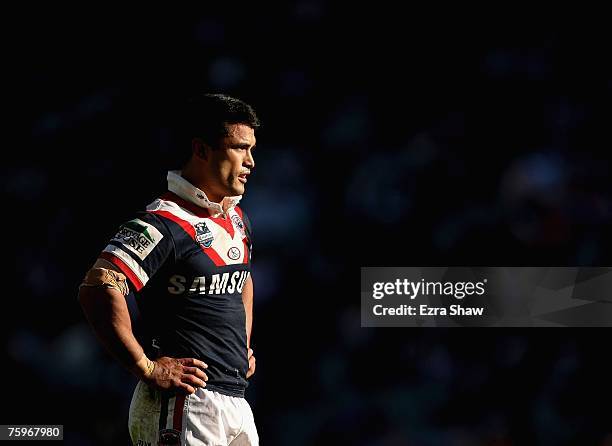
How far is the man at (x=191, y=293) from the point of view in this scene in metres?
2.62

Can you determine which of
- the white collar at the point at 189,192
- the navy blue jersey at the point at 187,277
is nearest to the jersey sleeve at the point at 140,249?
the navy blue jersey at the point at 187,277

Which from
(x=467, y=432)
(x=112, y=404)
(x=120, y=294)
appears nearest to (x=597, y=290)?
(x=467, y=432)

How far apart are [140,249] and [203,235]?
0.69ft

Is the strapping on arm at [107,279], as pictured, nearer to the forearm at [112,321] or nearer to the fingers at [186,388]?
the forearm at [112,321]

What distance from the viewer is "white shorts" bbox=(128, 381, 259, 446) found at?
2.69 m

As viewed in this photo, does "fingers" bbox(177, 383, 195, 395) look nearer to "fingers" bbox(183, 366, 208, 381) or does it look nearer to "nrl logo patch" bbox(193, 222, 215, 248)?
"fingers" bbox(183, 366, 208, 381)

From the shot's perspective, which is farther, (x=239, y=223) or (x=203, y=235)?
(x=239, y=223)

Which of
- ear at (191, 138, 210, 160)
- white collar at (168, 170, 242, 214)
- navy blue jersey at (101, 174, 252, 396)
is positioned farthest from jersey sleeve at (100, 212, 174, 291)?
ear at (191, 138, 210, 160)

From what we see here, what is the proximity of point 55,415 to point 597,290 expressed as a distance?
2.91 m

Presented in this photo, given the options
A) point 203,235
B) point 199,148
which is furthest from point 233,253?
point 199,148

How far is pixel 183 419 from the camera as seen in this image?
2.69 metres

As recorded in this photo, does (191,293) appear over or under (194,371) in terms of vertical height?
over
